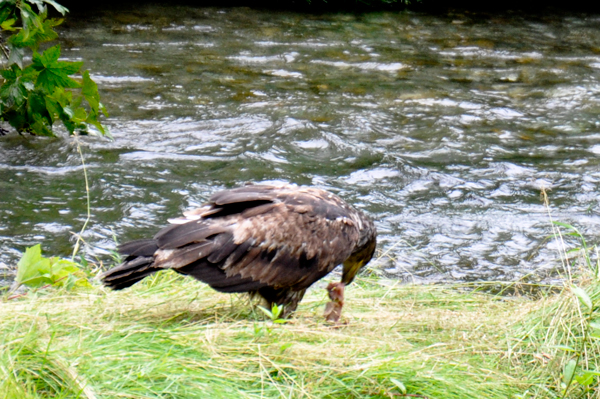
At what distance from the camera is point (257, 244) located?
12.1 feet

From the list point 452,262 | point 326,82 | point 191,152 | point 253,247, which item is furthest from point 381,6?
point 253,247

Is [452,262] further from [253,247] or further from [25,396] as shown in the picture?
[25,396]

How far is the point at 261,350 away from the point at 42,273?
61.1 inches

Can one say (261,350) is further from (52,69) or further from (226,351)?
(52,69)

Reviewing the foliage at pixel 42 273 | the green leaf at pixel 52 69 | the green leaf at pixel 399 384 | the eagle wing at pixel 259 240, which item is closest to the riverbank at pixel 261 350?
the green leaf at pixel 399 384

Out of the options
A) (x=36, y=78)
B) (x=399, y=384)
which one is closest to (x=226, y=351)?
(x=399, y=384)

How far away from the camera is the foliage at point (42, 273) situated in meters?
3.91

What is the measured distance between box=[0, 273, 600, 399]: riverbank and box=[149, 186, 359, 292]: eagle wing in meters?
0.23

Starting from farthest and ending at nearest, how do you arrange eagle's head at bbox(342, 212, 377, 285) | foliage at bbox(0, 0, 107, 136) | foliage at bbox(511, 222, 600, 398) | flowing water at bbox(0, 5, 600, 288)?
flowing water at bbox(0, 5, 600, 288), foliage at bbox(0, 0, 107, 136), eagle's head at bbox(342, 212, 377, 285), foliage at bbox(511, 222, 600, 398)

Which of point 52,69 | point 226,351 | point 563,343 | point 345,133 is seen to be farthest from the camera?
point 345,133

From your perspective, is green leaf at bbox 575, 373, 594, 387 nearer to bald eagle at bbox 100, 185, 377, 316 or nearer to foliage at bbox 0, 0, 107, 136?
bald eagle at bbox 100, 185, 377, 316

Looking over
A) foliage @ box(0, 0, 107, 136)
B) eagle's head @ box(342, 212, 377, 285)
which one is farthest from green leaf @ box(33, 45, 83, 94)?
eagle's head @ box(342, 212, 377, 285)

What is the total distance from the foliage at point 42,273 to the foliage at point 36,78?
53.2 inches

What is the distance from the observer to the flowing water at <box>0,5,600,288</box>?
5.90 meters
